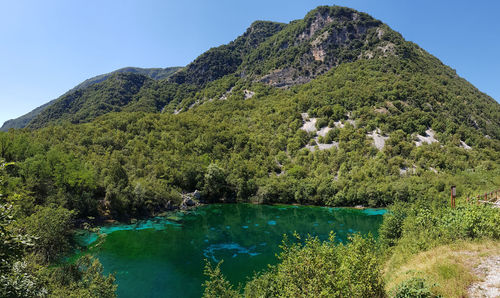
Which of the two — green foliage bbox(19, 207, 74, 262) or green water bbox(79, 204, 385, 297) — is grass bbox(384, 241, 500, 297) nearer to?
green water bbox(79, 204, 385, 297)

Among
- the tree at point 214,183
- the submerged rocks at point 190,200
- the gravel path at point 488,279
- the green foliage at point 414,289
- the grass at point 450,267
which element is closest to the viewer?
the green foliage at point 414,289

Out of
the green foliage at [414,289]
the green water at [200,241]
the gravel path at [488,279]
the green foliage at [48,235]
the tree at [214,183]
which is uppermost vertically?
the green foliage at [414,289]

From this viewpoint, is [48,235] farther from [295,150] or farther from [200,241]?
[295,150]

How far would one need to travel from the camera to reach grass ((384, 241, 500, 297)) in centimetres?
1041

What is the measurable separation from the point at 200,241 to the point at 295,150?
224 feet

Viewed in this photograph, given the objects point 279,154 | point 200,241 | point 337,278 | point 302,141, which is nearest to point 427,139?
point 302,141

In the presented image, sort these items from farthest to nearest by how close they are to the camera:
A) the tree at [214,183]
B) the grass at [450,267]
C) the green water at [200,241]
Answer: the tree at [214,183]
the green water at [200,241]
the grass at [450,267]

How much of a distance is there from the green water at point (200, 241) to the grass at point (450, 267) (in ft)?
71.0

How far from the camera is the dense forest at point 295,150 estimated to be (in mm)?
24016

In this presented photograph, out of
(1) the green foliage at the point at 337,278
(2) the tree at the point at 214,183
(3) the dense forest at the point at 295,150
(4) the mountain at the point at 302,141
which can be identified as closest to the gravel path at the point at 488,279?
(1) the green foliage at the point at 337,278

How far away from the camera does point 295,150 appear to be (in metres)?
104

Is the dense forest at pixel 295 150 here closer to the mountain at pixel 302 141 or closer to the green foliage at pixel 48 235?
the green foliage at pixel 48 235

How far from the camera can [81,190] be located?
5119 cm

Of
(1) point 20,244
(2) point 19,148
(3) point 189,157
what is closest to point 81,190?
(2) point 19,148
